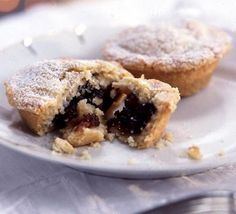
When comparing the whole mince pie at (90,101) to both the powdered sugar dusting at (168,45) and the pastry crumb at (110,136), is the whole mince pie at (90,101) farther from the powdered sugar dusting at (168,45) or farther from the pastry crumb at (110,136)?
the powdered sugar dusting at (168,45)

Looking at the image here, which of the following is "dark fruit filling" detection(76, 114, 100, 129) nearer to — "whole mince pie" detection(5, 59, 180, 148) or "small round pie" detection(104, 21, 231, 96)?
"whole mince pie" detection(5, 59, 180, 148)

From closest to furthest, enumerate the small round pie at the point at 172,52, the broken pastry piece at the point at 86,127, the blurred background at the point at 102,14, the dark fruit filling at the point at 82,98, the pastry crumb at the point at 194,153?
the pastry crumb at the point at 194,153, the broken pastry piece at the point at 86,127, the dark fruit filling at the point at 82,98, the small round pie at the point at 172,52, the blurred background at the point at 102,14

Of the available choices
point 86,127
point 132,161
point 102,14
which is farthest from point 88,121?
point 102,14

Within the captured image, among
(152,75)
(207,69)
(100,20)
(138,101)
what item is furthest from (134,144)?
(100,20)

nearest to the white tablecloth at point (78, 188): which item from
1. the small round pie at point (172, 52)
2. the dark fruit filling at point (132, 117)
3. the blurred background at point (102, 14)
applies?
the dark fruit filling at point (132, 117)

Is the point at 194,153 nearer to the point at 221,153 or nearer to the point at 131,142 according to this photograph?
the point at 221,153

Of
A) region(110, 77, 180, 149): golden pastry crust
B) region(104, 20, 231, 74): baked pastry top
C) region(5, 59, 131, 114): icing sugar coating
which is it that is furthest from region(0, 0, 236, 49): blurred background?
region(110, 77, 180, 149): golden pastry crust
